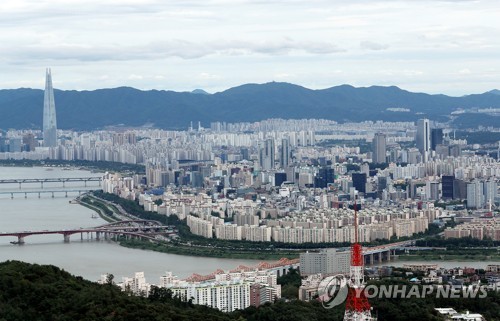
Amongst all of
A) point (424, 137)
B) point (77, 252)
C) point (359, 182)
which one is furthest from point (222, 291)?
point (424, 137)

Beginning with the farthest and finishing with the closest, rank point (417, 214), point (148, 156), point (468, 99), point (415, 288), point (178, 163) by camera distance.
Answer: point (468, 99)
point (148, 156)
point (178, 163)
point (417, 214)
point (415, 288)

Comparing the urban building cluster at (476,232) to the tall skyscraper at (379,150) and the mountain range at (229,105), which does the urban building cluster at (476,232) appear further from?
the mountain range at (229,105)

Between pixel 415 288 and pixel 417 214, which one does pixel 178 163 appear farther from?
pixel 415 288

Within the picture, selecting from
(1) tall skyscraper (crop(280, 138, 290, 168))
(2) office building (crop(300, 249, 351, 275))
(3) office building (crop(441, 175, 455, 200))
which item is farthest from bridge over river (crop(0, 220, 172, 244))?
(1) tall skyscraper (crop(280, 138, 290, 168))

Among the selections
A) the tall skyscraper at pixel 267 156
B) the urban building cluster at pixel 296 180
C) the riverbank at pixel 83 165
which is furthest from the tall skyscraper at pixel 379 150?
the riverbank at pixel 83 165

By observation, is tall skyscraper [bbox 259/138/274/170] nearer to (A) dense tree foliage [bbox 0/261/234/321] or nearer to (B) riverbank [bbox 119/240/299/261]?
(B) riverbank [bbox 119/240/299/261]

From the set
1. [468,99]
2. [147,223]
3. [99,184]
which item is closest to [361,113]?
[468,99]

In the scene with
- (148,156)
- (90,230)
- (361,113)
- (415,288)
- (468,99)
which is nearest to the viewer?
(415,288)
